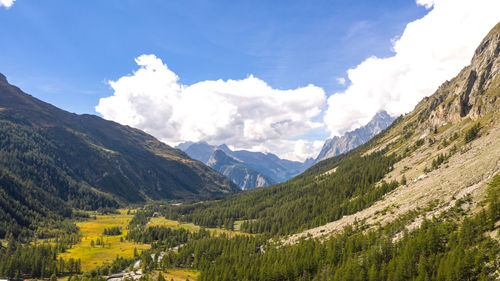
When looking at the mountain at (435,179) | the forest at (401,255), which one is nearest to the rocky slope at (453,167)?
the mountain at (435,179)

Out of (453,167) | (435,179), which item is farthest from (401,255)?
(453,167)

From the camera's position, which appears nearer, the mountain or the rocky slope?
the rocky slope

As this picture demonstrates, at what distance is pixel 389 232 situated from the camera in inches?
3575

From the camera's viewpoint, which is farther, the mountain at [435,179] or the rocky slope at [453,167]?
the mountain at [435,179]

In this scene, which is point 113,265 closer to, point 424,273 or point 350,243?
point 350,243

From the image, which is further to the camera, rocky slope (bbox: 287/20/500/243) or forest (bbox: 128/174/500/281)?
rocky slope (bbox: 287/20/500/243)

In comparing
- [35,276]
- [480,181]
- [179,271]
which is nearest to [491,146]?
[480,181]

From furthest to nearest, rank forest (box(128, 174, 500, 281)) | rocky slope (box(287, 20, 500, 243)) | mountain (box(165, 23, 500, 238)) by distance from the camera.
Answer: mountain (box(165, 23, 500, 238)), rocky slope (box(287, 20, 500, 243)), forest (box(128, 174, 500, 281))

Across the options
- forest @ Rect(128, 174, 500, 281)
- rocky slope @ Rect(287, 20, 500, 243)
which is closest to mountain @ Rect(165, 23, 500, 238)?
rocky slope @ Rect(287, 20, 500, 243)

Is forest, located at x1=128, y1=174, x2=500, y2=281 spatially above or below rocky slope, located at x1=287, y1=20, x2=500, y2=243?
below

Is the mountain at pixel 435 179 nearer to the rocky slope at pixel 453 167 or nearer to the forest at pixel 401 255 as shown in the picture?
the rocky slope at pixel 453 167

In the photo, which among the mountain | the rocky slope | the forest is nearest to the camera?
the forest

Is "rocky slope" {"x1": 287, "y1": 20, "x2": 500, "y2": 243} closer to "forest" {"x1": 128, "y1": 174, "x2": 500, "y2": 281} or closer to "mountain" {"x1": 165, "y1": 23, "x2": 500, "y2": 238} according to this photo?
"mountain" {"x1": 165, "y1": 23, "x2": 500, "y2": 238}

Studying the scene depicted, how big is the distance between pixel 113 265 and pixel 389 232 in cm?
14301
